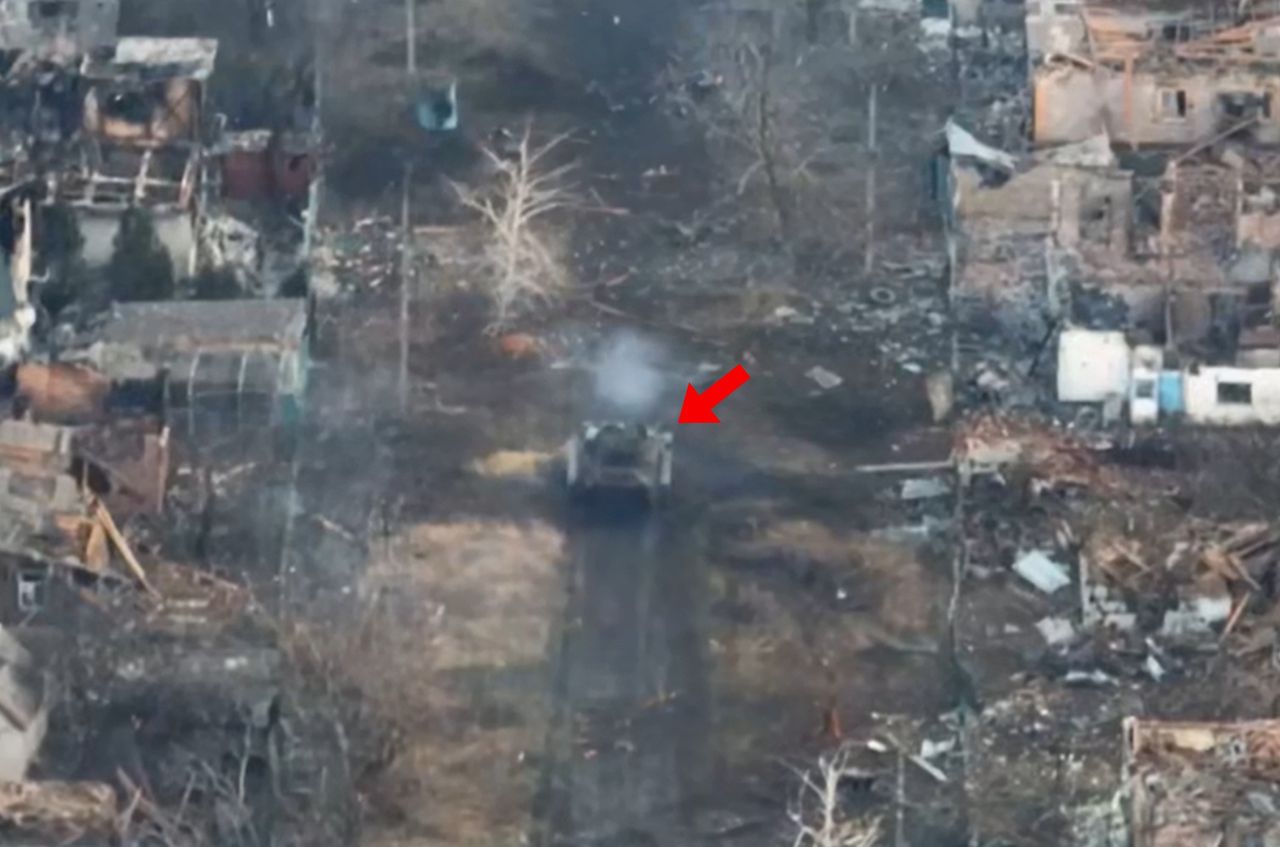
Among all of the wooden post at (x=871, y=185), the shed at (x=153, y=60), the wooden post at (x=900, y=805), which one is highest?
the shed at (x=153, y=60)

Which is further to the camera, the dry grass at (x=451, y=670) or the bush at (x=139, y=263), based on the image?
the bush at (x=139, y=263)

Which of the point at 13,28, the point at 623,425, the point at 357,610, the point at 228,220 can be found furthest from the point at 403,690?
the point at 13,28

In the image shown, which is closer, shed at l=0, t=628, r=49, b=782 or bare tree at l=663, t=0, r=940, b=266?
shed at l=0, t=628, r=49, b=782

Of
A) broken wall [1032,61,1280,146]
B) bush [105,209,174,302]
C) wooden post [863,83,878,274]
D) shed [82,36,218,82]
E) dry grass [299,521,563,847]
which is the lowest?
dry grass [299,521,563,847]

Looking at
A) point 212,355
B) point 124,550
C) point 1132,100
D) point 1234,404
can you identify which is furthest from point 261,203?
point 1234,404

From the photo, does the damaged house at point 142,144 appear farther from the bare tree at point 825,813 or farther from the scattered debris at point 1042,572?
the bare tree at point 825,813

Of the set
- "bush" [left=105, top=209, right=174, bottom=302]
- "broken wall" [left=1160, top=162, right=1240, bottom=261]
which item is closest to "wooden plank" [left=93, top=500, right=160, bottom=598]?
"bush" [left=105, top=209, right=174, bottom=302]

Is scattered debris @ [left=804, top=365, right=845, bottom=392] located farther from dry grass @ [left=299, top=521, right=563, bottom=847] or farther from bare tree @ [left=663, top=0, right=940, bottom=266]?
dry grass @ [left=299, top=521, right=563, bottom=847]

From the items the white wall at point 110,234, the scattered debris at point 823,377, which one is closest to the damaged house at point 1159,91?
the scattered debris at point 823,377
